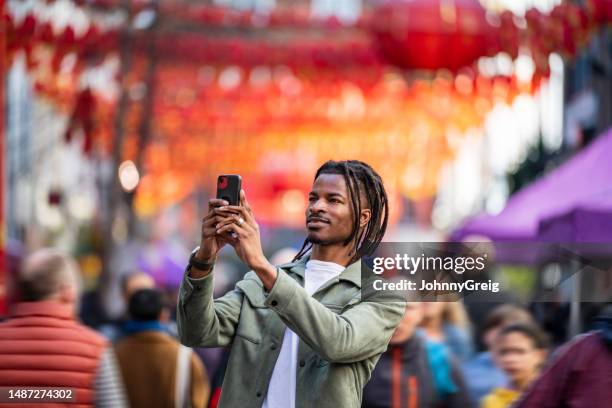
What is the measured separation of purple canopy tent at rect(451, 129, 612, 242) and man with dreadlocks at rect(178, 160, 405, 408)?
592 centimetres

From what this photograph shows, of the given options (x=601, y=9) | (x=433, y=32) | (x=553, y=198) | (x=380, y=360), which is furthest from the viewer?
(x=601, y=9)

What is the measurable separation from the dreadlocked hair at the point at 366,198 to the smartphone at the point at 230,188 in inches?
17.9

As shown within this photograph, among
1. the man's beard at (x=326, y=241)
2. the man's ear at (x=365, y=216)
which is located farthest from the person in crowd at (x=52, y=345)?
the man's ear at (x=365, y=216)

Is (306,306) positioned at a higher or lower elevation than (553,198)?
lower

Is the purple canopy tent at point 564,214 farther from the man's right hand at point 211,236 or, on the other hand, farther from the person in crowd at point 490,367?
the man's right hand at point 211,236

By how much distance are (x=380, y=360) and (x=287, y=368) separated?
2.19 metres

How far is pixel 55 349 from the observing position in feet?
18.8

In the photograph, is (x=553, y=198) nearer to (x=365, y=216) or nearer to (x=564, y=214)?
(x=564, y=214)

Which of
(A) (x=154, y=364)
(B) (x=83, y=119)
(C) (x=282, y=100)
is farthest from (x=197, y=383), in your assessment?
(C) (x=282, y=100)

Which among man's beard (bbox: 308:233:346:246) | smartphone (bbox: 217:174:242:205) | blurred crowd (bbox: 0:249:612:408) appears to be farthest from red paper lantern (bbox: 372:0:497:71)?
smartphone (bbox: 217:174:242:205)

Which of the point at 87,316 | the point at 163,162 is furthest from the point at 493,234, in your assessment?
the point at 163,162

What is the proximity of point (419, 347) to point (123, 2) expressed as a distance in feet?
55.0

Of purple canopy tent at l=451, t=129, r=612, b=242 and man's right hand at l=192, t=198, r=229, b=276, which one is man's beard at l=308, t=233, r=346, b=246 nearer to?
man's right hand at l=192, t=198, r=229, b=276

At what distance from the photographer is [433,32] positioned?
15.8m
